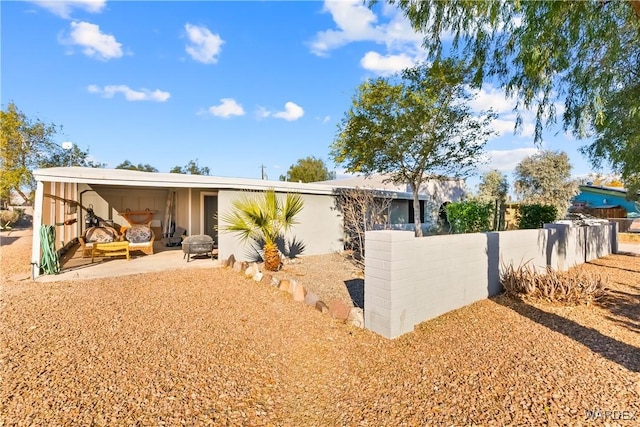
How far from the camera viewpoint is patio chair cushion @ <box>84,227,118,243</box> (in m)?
10.0

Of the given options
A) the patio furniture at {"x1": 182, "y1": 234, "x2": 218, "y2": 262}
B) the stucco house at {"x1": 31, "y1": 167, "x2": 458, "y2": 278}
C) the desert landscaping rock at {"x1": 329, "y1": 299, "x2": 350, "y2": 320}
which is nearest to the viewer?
the desert landscaping rock at {"x1": 329, "y1": 299, "x2": 350, "y2": 320}

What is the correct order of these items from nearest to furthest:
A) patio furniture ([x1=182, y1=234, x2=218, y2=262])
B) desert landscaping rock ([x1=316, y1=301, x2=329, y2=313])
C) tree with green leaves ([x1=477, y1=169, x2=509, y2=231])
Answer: desert landscaping rock ([x1=316, y1=301, x2=329, y2=313]) < patio furniture ([x1=182, y1=234, x2=218, y2=262]) < tree with green leaves ([x1=477, y1=169, x2=509, y2=231])

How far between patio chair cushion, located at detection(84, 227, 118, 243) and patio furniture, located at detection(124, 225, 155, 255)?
43 centimetres

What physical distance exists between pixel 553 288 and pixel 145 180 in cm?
977

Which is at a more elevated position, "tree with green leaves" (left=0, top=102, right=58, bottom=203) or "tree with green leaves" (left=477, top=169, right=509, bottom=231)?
"tree with green leaves" (left=0, top=102, right=58, bottom=203)

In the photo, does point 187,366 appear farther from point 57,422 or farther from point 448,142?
point 448,142

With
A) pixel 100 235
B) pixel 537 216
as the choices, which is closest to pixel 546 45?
pixel 537 216

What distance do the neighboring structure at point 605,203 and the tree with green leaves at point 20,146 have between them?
133 feet

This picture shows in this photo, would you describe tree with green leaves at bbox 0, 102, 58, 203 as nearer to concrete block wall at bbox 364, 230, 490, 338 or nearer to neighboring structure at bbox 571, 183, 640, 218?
concrete block wall at bbox 364, 230, 490, 338

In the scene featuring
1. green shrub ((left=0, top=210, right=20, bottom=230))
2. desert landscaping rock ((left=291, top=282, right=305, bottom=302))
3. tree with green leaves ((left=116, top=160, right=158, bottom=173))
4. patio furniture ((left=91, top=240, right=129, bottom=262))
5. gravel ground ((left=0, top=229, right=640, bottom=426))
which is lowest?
gravel ground ((left=0, top=229, right=640, bottom=426))

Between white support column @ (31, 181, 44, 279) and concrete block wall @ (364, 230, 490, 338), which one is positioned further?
white support column @ (31, 181, 44, 279)

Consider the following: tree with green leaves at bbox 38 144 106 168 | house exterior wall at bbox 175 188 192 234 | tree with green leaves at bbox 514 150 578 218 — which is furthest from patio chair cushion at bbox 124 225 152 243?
tree with green leaves at bbox 514 150 578 218

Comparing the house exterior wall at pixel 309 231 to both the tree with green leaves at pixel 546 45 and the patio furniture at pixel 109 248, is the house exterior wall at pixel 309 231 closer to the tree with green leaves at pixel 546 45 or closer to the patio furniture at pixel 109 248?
the patio furniture at pixel 109 248

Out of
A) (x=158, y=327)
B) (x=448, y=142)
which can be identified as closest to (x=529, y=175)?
(x=448, y=142)
